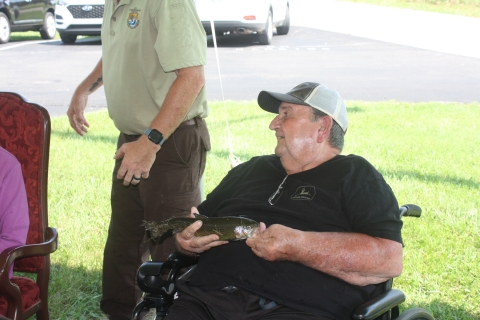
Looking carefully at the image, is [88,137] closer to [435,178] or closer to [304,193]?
[435,178]

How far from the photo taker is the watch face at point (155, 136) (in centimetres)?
298

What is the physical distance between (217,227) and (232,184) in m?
0.49

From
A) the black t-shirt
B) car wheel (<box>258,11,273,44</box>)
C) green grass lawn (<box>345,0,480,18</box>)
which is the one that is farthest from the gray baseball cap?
green grass lawn (<box>345,0,480,18</box>)

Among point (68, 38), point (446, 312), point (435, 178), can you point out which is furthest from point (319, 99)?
point (68, 38)

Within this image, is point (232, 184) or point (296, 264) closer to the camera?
point (296, 264)

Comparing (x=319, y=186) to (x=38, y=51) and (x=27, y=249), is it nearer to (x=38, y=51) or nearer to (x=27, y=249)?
(x=27, y=249)

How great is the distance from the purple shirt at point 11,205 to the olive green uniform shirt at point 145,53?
26.1 inches

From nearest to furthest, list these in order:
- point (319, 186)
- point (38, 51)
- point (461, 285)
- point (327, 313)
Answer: point (327, 313) → point (319, 186) → point (461, 285) → point (38, 51)

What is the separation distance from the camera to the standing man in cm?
303

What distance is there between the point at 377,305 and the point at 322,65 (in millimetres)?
10578

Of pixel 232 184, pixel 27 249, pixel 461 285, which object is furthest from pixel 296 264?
pixel 461 285

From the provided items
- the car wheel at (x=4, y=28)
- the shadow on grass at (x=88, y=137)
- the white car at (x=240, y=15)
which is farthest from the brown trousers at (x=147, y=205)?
the car wheel at (x=4, y=28)

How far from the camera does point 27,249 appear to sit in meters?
2.86

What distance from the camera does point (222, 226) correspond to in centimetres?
258
